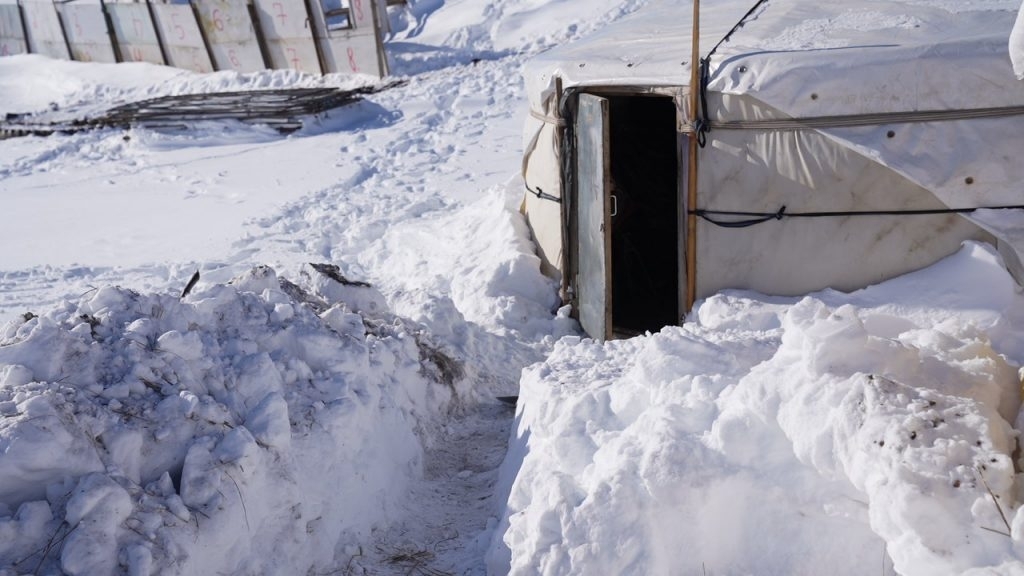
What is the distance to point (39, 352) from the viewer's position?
320 centimetres

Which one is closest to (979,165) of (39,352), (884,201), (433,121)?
(884,201)

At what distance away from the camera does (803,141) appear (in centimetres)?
481

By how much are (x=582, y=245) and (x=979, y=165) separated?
2.26m

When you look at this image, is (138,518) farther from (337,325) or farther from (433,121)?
(433,121)

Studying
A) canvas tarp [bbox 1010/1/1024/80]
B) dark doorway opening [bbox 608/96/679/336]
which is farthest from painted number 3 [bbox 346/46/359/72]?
canvas tarp [bbox 1010/1/1024/80]

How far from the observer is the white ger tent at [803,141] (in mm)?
4512

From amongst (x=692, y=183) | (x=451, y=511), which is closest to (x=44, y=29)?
(x=692, y=183)

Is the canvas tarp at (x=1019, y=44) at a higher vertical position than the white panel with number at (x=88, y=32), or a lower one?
higher

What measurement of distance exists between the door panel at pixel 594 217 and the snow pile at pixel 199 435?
1601 millimetres

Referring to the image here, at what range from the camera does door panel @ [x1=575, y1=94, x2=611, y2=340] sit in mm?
5293

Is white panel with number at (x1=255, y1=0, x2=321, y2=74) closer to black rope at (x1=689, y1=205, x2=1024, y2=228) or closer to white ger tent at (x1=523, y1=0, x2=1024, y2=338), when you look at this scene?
white ger tent at (x1=523, y1=0, x2=1024, y2=338)

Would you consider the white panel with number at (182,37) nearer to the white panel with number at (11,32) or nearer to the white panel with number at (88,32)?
the white panel with number at (88,32)

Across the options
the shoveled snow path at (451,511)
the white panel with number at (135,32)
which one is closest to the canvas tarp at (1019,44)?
the shoveled snow path at (451,511)

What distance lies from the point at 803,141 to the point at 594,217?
4.21 ft
